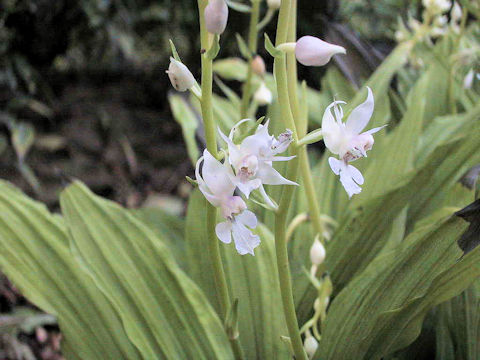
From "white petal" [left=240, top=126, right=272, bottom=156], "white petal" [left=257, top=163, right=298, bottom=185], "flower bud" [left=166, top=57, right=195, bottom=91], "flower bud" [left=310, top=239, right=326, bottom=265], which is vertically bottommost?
"flower bud" [left=310, top=239, right=326, bottom=265]

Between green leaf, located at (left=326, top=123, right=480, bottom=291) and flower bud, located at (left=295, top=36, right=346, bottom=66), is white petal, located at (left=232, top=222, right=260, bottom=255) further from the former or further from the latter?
green leaf, located at (left=326, top=123, right=480, bottom=291)

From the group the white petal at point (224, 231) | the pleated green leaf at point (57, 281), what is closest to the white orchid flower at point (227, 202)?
the white petal at point (224, 231)

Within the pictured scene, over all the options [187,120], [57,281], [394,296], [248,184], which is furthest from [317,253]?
[187,120]

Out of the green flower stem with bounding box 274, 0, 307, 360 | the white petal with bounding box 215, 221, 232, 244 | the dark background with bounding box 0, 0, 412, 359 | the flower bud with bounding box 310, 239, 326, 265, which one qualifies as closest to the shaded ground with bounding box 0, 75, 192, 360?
the dark background with bounding box 0, 0, 412, 359

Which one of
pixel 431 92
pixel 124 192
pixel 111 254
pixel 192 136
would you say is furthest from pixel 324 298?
pixel 124 192

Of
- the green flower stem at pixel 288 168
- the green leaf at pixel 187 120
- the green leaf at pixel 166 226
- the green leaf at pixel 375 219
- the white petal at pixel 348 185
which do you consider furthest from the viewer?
the green leaf at pixel 166 226

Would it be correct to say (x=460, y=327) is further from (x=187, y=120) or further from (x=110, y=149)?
(x=110, y=149)

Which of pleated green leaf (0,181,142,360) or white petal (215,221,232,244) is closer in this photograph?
white petal (215,221,232,244)

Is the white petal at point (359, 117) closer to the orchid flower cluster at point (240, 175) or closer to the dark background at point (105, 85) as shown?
the orchid flower cluster at point (240, 175)

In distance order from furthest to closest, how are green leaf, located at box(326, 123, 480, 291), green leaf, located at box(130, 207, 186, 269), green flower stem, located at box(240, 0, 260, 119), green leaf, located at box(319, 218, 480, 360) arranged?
green leaf, located at box(130, 207, 186, 269), green flower stem, located at box(240, 0, 260, 119), green leaf, located at box(326, 123, 480, 291), green leaf, located at box(319, 218, 480, 360)
